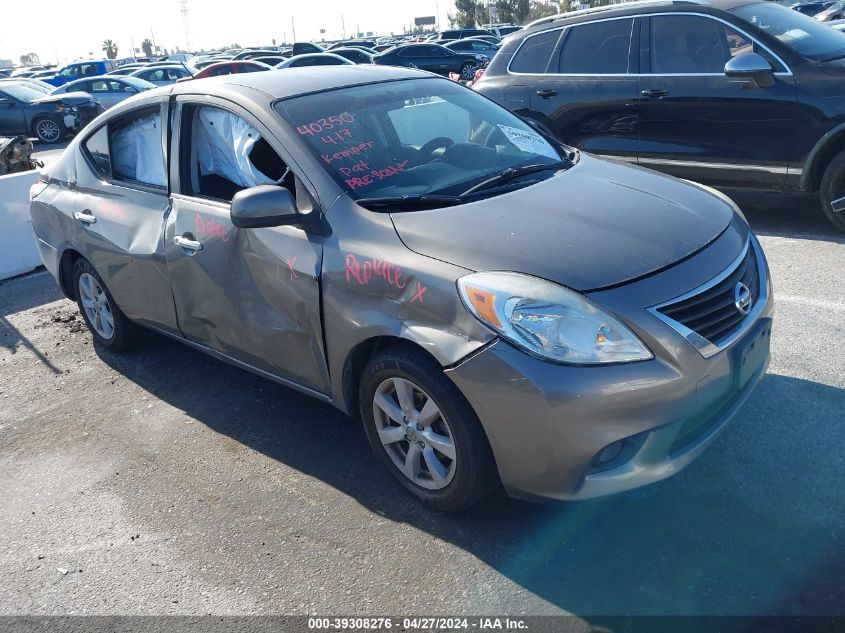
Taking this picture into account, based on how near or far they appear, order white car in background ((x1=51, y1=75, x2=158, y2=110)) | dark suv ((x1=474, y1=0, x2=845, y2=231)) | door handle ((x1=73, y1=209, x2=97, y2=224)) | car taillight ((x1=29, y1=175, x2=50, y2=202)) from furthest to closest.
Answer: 1. white car in background ((x1=51, y1=75, x2=158, y2=110))
2. dark suv ((x1=474, y1=0, x2=845, y2=231))
3. car taillight ((x1=29, y1=175, x2=50, y2=202))
4. door handle ((x1=73, y1=209, x2=97, y2=224))

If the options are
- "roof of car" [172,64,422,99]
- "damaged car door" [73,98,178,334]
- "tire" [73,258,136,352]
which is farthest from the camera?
"tire" [73,258,136,352]

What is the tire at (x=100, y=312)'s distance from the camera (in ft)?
16.3

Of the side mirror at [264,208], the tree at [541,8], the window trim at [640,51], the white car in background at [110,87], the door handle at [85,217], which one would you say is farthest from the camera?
the tree at [541,8]

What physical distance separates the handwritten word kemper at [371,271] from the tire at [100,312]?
92.5 inches

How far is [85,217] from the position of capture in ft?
15.6

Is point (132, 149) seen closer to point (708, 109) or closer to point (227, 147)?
point (227, 147)

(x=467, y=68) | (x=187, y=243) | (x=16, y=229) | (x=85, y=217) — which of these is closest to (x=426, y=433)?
(x=187, y=243)

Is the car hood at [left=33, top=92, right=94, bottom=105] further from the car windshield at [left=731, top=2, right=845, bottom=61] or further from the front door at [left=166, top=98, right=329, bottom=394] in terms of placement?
the front door at [left=166, top=98, right=329, bottom=394]

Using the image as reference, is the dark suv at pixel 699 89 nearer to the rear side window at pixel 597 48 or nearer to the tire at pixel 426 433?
the rear side window at pixel 597 48

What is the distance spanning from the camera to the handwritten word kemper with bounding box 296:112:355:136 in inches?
141

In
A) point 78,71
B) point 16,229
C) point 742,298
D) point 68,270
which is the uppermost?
point 742,298

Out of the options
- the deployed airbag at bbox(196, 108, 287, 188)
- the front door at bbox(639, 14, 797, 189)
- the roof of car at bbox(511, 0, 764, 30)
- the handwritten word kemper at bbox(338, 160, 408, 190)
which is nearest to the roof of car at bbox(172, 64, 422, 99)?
the deployed airbag at bbox(196, 108, 287, 188)

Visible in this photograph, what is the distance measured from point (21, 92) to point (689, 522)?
66.7ft

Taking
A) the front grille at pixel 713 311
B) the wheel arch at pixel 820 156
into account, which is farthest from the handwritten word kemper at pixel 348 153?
the wheel arch at pixel 820 156
